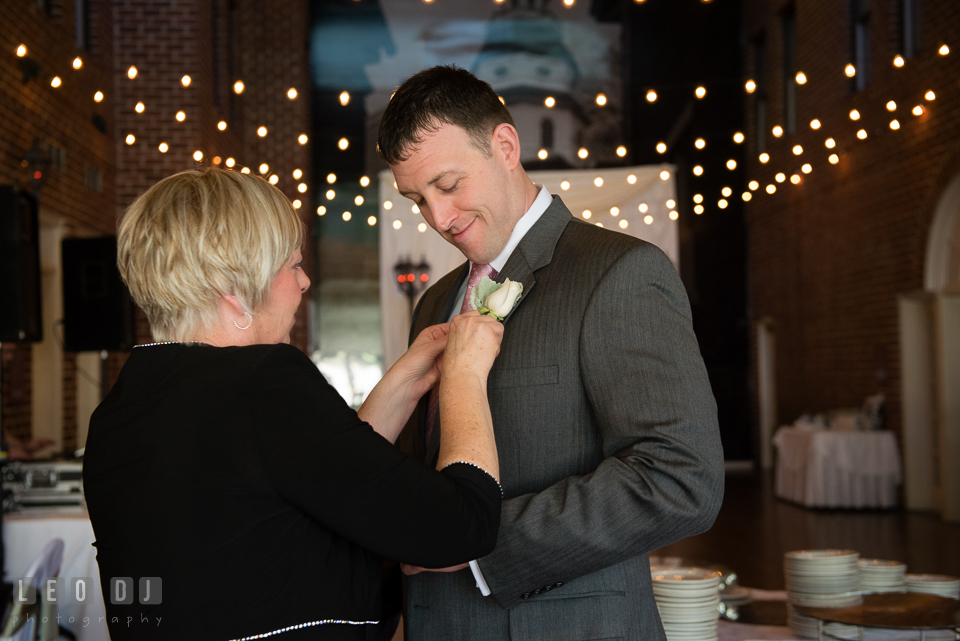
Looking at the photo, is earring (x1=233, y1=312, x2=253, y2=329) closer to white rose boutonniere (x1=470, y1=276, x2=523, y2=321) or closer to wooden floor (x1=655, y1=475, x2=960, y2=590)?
white rose boutonniere (x1=470, y1=276, x2=523, y2=321)

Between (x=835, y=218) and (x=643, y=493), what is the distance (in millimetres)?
10173

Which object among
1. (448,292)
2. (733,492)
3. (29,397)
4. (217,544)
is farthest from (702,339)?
(217,544)

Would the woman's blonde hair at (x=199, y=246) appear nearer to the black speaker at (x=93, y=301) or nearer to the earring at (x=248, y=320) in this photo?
the earring at (x=248, y=320)

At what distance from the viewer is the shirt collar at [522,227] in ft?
5.74

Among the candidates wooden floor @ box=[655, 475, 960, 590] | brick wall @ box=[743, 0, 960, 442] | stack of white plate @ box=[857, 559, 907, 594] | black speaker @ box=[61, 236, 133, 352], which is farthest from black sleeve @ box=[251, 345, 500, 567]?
brick wall @ box=[743, 0, 960, 442]

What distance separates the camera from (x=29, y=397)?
21.6ft

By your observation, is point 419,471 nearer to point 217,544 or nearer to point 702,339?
point 217,544

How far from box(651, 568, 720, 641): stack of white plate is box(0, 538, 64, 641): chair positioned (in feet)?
6.79

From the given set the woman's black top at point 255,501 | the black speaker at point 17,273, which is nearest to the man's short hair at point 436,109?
the woman's black top at point 255,501

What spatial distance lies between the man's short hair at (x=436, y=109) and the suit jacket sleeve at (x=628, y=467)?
45cm

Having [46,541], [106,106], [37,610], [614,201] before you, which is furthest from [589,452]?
[106,106]

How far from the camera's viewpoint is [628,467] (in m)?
1.36

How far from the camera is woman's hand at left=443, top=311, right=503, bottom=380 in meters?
1.38

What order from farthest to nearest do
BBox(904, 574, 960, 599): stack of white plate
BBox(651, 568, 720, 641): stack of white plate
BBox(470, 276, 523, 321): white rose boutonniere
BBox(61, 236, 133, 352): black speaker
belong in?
BBox(61, 236, 133, 352): black speaker < BBox(904, 574, 960, 599): stack of white plate < BBox(651, 568, 720, 641): stack of white plate < BBox(470, 276, 523, 321): white rose boutonniere
